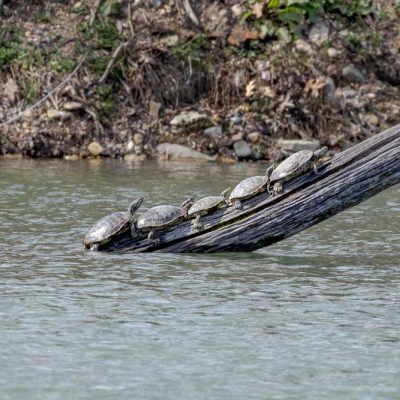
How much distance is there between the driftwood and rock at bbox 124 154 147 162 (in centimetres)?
695

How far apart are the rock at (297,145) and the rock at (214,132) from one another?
86 cm

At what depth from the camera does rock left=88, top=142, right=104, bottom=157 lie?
15.6m

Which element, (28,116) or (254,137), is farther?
(254,137)

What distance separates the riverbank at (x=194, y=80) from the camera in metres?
15.8

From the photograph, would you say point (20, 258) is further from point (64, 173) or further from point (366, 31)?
point (366, 31)

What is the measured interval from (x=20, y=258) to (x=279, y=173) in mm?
1960

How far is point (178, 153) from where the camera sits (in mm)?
15703

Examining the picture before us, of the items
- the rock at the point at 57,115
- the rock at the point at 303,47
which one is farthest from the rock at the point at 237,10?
the rock at the point at 57,115

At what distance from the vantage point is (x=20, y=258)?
8.34m

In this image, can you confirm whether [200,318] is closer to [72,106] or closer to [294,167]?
[294,167]

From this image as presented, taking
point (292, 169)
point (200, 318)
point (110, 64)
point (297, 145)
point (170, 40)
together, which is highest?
point (170, 40)

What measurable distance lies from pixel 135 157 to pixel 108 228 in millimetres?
7248

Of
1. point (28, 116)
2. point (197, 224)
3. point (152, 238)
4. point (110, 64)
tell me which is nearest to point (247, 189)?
point (197, 224)

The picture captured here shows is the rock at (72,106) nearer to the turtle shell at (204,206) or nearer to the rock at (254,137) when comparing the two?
the rock at (254,137)
